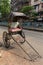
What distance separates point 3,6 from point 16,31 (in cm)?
5088

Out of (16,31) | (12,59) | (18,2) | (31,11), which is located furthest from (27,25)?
(18,2)

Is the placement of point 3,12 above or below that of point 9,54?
below

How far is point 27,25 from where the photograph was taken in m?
36.7

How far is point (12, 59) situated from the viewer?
8.79 meters

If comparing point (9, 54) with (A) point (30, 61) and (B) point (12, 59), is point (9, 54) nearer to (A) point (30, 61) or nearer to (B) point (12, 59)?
(B) point (12, 59)

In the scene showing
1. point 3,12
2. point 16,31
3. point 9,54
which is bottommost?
point 3,12

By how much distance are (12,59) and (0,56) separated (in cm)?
68

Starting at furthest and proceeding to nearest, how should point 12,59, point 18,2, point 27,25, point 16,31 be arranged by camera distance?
point 18,2 < point 27,25 < point 16,31 < point 12,59

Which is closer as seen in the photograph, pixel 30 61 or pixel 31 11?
pixel 30 61

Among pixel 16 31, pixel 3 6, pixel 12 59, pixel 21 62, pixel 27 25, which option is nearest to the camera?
pixel 21 62

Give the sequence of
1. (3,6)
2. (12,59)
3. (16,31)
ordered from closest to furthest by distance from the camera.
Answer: (12,59) → (16,31) → (3,6)

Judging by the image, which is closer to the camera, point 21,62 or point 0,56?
point 21,62

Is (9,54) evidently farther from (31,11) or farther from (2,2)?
(2,2)

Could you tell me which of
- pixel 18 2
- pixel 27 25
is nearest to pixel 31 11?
pixel 27 25
